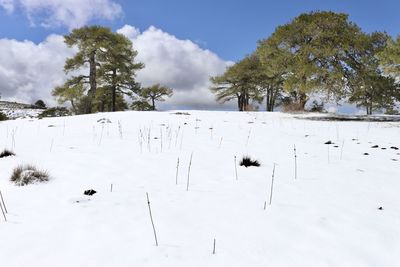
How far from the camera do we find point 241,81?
3822 cm

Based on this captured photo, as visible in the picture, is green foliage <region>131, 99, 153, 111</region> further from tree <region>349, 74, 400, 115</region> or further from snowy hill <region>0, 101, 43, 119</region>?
tree <region>349, 74, 400, 115</region>

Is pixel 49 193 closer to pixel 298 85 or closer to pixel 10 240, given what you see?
pixel 10 240

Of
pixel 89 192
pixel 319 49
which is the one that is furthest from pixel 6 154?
pixel 319 49

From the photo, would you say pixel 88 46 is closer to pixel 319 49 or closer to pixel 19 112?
pixel 19 112

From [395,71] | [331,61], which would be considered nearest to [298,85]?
[331,61]

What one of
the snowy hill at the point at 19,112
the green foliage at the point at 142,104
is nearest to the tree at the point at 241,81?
the green foliage at the point at 142,104

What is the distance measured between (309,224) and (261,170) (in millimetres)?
2083

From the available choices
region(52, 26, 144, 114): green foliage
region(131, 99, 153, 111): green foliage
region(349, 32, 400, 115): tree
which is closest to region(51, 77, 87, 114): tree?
region(52, 26, 144, 114): green foliage

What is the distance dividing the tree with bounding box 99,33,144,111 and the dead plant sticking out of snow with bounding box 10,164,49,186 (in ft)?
82.1

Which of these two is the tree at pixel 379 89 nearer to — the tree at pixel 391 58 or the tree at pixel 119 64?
the tree at pixel 391 58

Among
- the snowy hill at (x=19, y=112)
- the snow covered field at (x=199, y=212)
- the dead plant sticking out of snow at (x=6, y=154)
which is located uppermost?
the snowy hill at (x=19, y=112)

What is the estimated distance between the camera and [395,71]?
16.1 meters

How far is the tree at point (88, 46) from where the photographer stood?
27.2m

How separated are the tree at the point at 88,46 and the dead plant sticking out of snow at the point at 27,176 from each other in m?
24.8
